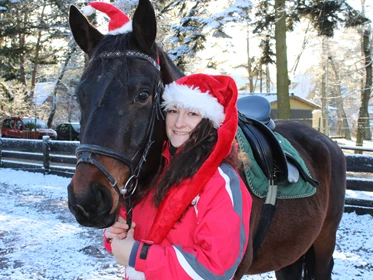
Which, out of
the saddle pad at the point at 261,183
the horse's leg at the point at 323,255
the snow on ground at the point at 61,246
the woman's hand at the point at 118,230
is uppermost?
the saddle pad at the point at 261,183

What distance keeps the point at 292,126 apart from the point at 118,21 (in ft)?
6.43

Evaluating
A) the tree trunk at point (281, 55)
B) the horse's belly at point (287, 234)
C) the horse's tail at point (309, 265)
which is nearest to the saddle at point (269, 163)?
the horse's belly at point (287, 234)

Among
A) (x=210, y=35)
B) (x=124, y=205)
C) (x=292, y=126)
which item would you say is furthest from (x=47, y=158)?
(x=124, y=205)

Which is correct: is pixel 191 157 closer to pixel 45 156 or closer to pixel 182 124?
pixel 182 124

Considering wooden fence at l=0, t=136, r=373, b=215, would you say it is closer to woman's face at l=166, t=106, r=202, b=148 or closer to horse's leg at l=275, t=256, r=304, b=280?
horse's leg at l=275, t=256, r=304, b=280

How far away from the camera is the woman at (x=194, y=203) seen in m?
1.33

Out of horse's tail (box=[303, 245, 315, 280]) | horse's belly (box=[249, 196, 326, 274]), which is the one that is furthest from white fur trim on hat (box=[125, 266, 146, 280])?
horse's tail (box=[303, 245, 315, 280])

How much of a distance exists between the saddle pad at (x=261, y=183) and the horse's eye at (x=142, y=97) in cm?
67

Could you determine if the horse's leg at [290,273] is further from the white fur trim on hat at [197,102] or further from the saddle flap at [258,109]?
the white fur trim on hat at [197,102]

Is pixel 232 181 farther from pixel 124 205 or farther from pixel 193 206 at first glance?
pixel 124 205

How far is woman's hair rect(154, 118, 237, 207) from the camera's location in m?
1.47

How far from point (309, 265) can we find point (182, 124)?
89.7 inches

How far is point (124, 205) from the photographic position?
1.62 meters

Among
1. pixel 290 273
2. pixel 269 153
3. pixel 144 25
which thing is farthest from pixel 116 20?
pixel 290 273
